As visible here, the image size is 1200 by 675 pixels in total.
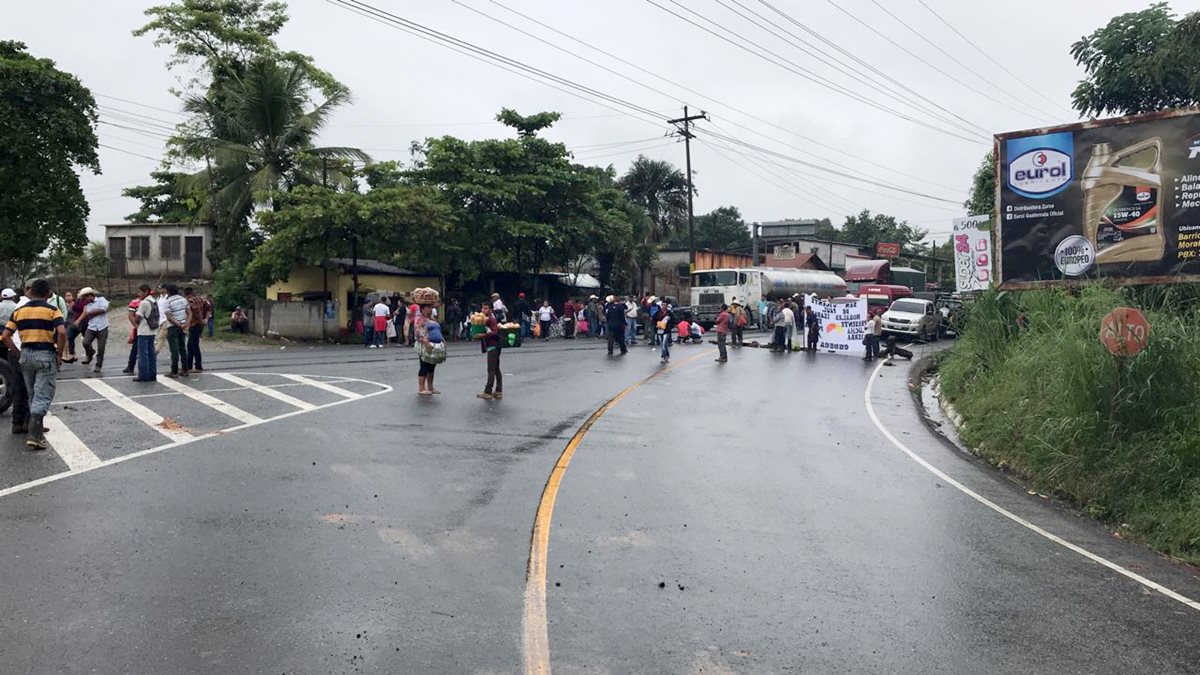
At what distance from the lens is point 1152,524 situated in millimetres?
8469

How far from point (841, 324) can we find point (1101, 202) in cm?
1494

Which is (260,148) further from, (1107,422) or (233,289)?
(1107,422)

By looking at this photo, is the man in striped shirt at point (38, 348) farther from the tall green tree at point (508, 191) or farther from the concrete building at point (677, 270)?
the concrete building at point (677, 270)

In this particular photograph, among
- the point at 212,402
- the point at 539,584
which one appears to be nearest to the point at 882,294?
the point at 212,402

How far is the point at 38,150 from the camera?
97.0ft

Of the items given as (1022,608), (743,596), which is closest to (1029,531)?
(1022,608)

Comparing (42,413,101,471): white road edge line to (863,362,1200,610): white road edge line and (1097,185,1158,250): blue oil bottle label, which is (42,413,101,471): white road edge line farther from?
(1097,185,1158,250): blue oil bottle label

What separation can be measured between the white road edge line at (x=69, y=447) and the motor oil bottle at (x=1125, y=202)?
14174mm

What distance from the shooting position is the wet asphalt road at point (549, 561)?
4902 millimetres

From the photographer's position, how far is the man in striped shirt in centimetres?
962

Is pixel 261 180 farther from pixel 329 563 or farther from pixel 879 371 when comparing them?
pixel 329 563

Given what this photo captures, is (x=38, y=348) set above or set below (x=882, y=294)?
below

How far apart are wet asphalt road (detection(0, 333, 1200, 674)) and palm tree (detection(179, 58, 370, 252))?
2277 cm

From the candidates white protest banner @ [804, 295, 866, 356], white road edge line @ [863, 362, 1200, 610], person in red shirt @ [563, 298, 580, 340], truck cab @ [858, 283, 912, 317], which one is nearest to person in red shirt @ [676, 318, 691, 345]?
person in red shirt @ [563, 298, 580, 340]
